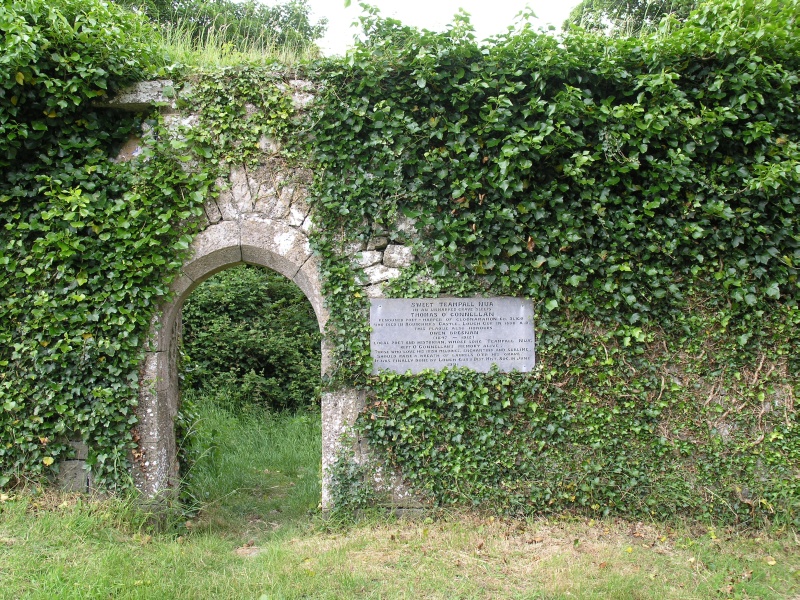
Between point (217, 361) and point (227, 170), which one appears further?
point (217, 361)

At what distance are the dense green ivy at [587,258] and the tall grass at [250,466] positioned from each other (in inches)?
58.2

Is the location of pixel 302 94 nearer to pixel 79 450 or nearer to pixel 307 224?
pixel 307 224

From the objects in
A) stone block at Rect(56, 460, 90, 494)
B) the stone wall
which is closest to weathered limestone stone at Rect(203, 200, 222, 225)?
the stone wall

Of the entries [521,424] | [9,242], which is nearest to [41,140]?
[9,242]

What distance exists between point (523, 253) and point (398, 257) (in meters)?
0.93

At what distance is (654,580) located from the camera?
3439 mm

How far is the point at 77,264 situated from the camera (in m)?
4.29

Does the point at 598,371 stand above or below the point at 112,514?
above

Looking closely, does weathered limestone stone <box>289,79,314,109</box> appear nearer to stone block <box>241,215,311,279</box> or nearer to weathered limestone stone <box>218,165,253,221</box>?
weathered limestone stone <box>218,165,253,221</box>

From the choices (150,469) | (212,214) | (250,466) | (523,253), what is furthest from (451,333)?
(250,466)

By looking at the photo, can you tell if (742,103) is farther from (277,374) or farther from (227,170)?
(277,374)

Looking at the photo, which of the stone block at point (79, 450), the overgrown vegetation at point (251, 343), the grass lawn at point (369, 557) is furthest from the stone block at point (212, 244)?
the overgrown vegetation at point (251, 343)

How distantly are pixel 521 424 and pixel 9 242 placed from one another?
4.00 m

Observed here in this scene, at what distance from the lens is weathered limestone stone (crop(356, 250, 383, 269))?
4414 millimetres
